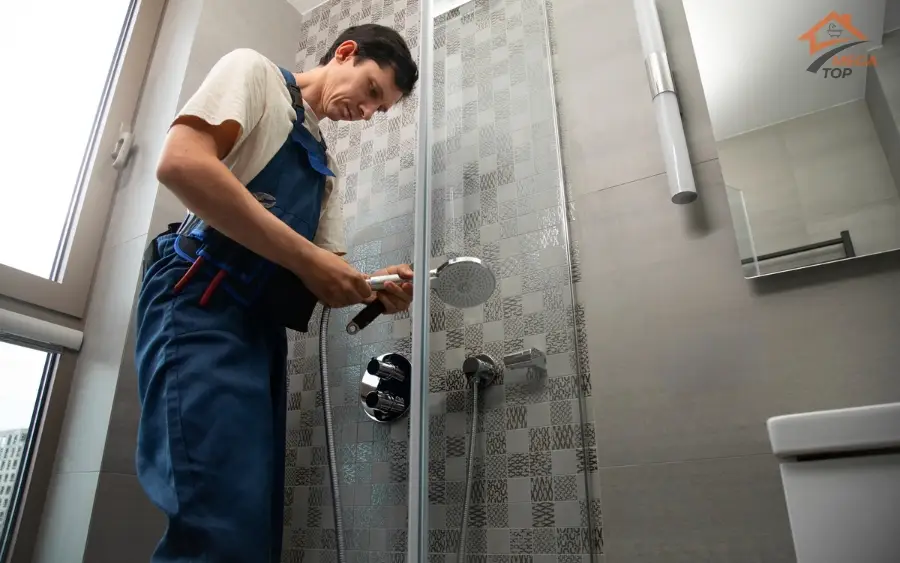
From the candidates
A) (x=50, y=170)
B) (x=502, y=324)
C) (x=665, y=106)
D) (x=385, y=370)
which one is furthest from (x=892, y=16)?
(x=50, y=170)

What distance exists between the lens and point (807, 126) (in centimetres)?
102

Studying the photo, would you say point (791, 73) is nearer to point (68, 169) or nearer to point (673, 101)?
point (673, 101)

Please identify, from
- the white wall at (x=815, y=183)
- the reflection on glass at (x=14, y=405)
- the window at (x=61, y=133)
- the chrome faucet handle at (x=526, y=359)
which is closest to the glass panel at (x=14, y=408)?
the reflection on glass at (x=14, y=405)

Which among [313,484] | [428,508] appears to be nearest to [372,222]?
[313,484]

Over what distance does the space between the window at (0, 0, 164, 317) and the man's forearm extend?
65 centimetres

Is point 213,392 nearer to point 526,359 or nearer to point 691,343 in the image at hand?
point 526,359

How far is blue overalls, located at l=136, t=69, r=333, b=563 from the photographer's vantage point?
0.78m

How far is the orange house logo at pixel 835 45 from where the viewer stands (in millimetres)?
1013

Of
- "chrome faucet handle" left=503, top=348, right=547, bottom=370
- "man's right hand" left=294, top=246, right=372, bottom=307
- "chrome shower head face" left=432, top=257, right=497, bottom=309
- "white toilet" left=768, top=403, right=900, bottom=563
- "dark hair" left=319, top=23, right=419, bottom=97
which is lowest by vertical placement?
"white toilet" left=768, top=403, right=900, bottom=563

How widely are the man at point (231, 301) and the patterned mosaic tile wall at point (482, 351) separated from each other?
16 centimetres

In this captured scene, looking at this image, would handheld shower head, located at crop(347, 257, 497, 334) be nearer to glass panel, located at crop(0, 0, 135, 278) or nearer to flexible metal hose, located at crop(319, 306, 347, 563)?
flexible metal hose, located at crop(319, 306, 347, 563)

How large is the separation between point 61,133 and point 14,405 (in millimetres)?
646

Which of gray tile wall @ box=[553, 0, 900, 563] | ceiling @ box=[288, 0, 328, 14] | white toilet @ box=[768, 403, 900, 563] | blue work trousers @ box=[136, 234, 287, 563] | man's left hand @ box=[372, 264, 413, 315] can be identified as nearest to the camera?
white toilet @ box=[768, 403, 900, 563]

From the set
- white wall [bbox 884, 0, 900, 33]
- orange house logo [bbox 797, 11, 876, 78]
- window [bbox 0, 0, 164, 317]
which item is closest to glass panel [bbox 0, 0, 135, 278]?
window [bbox 0, 0, 164, 317]
